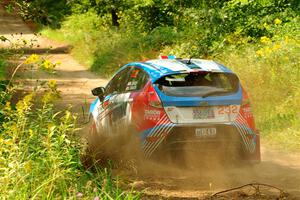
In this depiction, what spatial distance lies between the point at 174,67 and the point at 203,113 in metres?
0.84

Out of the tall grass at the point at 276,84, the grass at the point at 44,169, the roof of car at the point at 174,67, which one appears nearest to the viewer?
the grass at the point at 44,169

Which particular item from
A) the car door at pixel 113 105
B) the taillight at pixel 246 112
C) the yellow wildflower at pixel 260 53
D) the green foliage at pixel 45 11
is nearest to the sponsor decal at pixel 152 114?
the car door at pixel 113 105

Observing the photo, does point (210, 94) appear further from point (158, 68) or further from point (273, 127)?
point (273, 127)

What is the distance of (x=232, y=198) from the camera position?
8.16 m

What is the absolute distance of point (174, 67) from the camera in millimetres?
9445

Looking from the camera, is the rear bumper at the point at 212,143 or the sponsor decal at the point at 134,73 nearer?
the rear bumper at the point at 212,143

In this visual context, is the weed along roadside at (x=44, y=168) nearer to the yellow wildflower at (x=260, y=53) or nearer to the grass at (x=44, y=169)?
the grass at (x=44, y=169)

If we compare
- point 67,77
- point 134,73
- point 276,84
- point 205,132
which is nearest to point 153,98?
point 205,132

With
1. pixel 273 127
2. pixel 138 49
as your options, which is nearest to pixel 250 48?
pixel 273 127

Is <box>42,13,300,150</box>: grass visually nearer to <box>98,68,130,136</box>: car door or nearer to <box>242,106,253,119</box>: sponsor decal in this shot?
<box>242,106,253,119</box>: sponsor decal

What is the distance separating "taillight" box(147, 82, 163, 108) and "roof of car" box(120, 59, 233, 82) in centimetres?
15

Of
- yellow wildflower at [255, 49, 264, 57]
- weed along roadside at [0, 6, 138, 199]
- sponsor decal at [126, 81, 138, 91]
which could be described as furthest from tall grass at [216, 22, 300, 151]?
weed along roadside at [0, 6, 138, 199]

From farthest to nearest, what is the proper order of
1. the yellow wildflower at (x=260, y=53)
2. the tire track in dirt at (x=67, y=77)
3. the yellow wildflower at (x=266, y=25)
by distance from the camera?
the yellow wildflower at (x=266, y=25), the tire track in dirt at (x=67, y=77), the yellow wildflower at (x=260, y=53)

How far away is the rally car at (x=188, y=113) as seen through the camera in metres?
9.02
